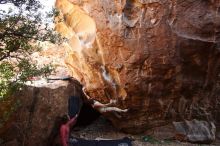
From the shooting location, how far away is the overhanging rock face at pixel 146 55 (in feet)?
32.9

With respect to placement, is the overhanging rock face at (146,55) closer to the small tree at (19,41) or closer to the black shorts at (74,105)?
the black shorts at (74,105)

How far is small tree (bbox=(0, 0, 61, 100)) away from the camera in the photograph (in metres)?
7.11

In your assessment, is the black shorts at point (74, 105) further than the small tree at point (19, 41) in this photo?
Yes

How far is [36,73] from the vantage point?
24.7 ft

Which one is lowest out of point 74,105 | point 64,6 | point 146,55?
point 74,105

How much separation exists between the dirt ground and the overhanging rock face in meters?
0.29

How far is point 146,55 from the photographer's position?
10203 mm

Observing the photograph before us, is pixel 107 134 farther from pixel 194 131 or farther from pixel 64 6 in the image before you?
pixel 64 6

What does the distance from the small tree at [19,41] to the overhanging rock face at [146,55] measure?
2842mm

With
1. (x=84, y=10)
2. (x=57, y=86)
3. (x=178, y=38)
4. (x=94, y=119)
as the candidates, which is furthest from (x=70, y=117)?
(x=178, y=38)

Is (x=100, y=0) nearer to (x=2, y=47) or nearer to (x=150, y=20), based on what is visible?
(x=150, y=20)

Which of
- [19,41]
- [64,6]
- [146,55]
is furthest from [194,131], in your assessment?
[19,41]

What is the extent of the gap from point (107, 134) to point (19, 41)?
17.9ft

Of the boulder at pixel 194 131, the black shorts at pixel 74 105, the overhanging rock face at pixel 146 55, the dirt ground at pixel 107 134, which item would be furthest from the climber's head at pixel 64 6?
the boulder at pixel 194 131
